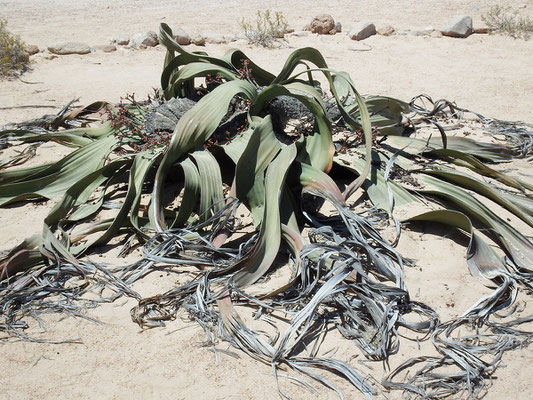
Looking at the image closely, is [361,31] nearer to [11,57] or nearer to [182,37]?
[182,37]

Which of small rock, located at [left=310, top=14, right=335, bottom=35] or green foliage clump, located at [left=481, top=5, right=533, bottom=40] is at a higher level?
small rock, located at [left=310, top=14, right=335, bottom=35]

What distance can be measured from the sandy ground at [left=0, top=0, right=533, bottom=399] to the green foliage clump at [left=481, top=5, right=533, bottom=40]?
0.63ft

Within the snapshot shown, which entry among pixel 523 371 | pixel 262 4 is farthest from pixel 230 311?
pixel 262 4

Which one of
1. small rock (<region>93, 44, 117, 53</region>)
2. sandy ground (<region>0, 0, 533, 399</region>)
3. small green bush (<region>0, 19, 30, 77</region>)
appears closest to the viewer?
sandy ground (<region>0, 0, 533, 399</region>)

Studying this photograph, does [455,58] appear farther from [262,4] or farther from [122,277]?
[122,277]

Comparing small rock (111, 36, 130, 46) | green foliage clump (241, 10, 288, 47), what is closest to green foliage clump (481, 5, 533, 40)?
green foliage clump (241, 10, 288, 47)

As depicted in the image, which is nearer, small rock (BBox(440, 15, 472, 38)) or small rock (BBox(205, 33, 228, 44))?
small rock (BBox(440, 15, 472, 38))

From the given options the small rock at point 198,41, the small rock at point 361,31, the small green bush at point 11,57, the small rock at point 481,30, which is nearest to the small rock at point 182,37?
the small rock at point 198,41

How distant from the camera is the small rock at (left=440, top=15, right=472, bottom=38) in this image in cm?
632

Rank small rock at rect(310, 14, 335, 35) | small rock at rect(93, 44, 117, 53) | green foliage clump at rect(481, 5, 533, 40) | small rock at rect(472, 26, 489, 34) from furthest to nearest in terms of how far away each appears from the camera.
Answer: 1. small rock at rect(310, 14, 335, 35)
2. small rock at rect(472, 26, 489, 34)
3. green foliage clump at rect(481, 5, 533, 40)
4. small rock at rect(93, 44, 117, 53)

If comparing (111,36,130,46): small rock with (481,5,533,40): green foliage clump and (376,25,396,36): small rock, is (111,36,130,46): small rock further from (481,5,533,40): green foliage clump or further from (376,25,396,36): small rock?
(481,5,533,40): green foliage clump

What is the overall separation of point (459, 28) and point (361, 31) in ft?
3.49

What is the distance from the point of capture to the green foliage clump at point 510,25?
6344 mm

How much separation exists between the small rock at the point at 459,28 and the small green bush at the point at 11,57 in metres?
4.39
